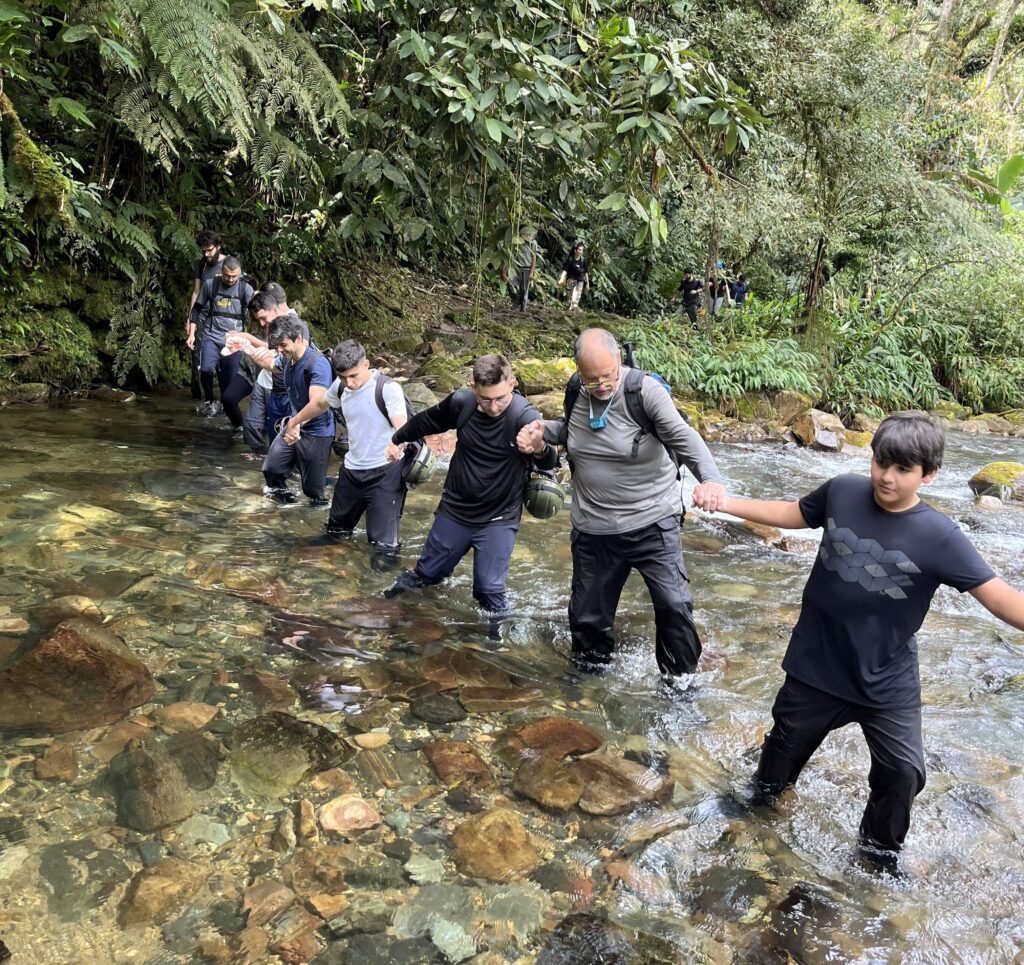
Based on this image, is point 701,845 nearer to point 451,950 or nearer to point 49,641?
point 451,950

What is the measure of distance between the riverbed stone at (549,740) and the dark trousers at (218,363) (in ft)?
19.5

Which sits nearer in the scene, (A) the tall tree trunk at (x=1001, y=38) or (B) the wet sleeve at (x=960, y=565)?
(B) the wet sleeve at (x=960, y=565)

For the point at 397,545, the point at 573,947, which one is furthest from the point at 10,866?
the point at 397,545

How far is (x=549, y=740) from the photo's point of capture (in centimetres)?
379

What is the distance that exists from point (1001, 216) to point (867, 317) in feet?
14.8

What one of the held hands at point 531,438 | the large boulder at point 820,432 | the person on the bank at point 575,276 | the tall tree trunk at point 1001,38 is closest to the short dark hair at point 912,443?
the held hands at point 531,438

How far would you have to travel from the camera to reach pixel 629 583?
641 centimetres

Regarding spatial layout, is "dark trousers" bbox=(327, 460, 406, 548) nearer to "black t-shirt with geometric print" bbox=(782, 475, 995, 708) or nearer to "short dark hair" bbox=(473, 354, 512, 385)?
"short dark hair" bbox=(473, 354, 512, 385)

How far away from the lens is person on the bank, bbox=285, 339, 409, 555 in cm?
552

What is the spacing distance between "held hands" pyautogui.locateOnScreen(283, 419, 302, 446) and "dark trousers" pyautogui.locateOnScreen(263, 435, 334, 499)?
13cm

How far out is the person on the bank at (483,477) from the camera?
4691mm

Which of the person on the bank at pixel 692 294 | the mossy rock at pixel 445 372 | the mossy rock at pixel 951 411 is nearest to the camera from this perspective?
the mossy rock at pixel 445 372

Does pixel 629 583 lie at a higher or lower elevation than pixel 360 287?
lower

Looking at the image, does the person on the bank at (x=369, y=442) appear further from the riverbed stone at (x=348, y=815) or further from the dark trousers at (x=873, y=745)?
the dark trousers at (x=873, y=745)
